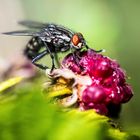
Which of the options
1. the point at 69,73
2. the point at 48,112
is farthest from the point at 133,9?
the point at 48,112

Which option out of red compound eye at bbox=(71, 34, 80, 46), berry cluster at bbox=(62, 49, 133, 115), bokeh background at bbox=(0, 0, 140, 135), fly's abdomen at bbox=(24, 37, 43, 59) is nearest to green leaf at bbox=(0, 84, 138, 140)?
berry cluster at bbox=(62, 49, 133, 115)

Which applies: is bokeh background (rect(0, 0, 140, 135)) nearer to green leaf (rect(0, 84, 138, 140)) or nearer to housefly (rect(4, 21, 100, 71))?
housefly (rect(4, 21, 100, 71))

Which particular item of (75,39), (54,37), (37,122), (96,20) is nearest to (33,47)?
(54,37)

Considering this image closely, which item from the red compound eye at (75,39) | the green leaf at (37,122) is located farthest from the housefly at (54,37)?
the green leaf at (37,122)

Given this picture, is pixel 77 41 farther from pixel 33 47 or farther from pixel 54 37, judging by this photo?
pixel 33 47

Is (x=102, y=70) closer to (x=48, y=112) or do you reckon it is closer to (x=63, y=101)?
(x=63, y=101)

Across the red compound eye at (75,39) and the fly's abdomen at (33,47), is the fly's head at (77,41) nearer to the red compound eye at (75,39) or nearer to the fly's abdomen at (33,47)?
the red compound eye at (75,39)
